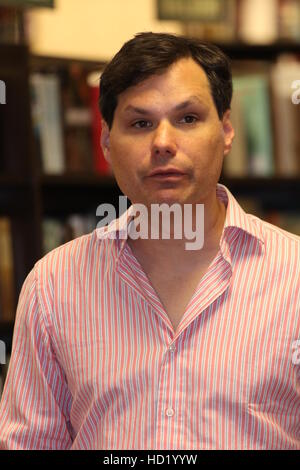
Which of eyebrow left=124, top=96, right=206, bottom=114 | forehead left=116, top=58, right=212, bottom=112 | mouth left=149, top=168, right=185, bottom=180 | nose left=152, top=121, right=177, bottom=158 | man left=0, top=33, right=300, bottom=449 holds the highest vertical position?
forehead left=116, top=58, right=212, bottom=112

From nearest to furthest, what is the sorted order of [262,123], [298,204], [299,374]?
1. [299,374]
2. [262,123]
3. [298,204]

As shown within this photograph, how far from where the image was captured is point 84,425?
1.78 meters

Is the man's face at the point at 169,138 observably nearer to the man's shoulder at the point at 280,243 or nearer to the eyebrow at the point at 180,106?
the eyebrow at the point at 180,106

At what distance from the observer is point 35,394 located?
6.08 ft

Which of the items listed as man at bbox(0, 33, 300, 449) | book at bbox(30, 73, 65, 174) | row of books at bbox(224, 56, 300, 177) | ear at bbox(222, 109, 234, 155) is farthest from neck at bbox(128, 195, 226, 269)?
row of books at bbox(224, 56, 300, 177)

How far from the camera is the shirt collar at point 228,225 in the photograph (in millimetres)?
1828

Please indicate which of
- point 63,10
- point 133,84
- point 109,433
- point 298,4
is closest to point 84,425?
point 109,433

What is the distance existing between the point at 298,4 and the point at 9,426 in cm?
227

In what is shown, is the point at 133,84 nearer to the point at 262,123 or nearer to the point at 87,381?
the point at 87,381

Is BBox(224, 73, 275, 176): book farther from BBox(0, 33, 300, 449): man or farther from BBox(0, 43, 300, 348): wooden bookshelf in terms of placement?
BBox(0, 33, 300, 449): man

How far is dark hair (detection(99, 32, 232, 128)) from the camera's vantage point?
5.87 feet

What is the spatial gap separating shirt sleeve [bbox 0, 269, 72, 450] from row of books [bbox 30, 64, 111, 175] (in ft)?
3.96

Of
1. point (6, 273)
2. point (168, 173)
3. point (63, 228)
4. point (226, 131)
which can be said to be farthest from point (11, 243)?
point (168, 173)

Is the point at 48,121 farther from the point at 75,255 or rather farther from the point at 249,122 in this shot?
the point at 75,255
